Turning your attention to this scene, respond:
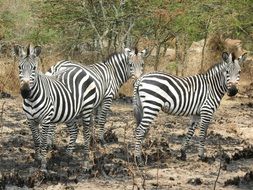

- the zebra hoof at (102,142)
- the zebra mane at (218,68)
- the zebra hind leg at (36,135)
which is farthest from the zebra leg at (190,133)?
the zebra hind leg at (36,135)

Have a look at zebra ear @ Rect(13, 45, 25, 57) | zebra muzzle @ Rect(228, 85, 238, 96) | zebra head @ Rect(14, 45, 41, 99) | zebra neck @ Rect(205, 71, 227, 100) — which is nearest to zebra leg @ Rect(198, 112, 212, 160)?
zebra neck @ Rect(205, 71, 227, 100)

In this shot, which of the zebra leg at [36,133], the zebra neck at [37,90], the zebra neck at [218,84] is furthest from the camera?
the zebra neck at [218,84]

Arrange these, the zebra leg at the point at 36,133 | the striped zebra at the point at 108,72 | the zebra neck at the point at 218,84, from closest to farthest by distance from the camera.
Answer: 1. the zebra leg at the point at 36,133
2. the zebra neck at the point at 218,84
3. the striped zebra at the point at 108,72

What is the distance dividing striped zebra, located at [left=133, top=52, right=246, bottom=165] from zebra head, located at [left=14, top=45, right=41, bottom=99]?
2057 millimetres

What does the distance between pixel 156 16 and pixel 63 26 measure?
2861mm

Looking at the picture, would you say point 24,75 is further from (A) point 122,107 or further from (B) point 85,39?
(B) point 85,39

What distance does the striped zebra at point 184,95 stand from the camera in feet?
28.3

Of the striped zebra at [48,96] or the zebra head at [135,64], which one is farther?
the zebra head at [135,64]

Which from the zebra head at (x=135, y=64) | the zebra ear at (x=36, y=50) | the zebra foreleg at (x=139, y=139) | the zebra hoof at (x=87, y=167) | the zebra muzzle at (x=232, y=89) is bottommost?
the zebra hoof at (x=87, y=167)

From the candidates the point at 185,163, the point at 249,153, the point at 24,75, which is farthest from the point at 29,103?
the point at 249,153

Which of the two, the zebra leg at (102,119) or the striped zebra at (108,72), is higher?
the striped zebra at (108,72)

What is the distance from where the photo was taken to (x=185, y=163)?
9000 mm

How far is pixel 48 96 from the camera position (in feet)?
25.8

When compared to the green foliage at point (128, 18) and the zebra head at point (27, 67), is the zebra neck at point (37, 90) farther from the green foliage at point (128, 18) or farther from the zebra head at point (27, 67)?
the green foliage at point (128, 18)
